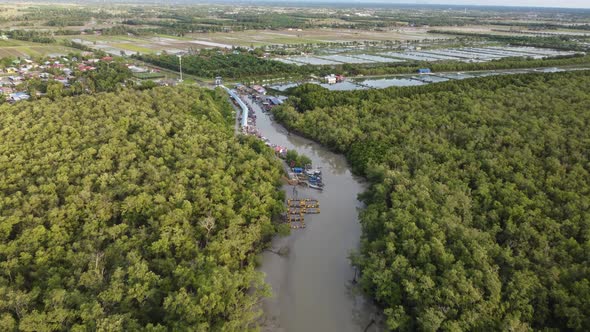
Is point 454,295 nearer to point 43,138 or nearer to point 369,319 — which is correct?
point 369,319

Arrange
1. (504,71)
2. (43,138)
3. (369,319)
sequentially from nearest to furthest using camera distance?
(369,319) < (43,138) < (504,71)

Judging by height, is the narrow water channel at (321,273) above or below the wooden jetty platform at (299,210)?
below

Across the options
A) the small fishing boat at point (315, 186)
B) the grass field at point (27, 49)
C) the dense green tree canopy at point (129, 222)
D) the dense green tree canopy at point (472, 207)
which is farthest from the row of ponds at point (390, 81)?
the grass field at point (27, 49)

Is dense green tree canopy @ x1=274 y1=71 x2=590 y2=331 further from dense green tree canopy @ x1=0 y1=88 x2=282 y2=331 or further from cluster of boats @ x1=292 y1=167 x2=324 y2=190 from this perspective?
dense green tree canopy @ x1=0 y1=88 x2=282 y2=331

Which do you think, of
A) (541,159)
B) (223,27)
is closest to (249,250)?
(541,159)

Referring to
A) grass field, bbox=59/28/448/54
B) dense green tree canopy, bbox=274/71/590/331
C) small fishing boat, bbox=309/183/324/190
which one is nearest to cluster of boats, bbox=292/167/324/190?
small fishing boat, bbox=309/183/324/190

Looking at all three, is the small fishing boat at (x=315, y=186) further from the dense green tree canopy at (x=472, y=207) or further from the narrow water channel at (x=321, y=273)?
the dense green tree canopy at (x=472, y=207)
